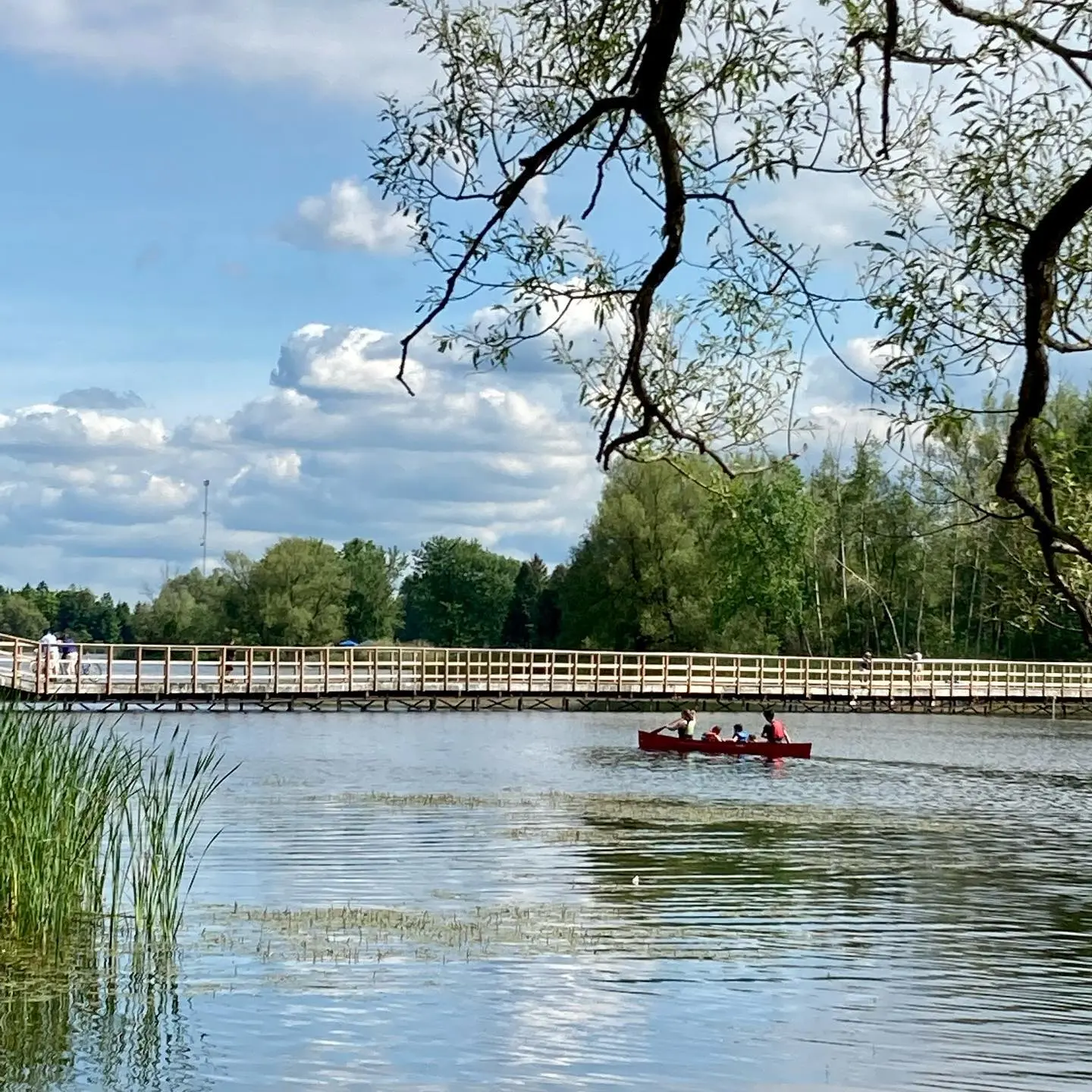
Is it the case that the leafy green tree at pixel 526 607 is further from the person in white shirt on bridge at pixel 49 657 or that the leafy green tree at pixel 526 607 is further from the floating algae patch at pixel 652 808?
the floating algae patch at pixel 652 808

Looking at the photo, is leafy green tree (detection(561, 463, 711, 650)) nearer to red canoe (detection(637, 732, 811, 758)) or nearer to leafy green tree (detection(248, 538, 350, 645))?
red canoe (detection(637, 732, 811, 758))

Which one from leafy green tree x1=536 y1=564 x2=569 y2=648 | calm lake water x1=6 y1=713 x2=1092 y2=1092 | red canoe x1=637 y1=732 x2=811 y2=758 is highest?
leafy green tree x1=536 y1=564 x2=569 y2=648

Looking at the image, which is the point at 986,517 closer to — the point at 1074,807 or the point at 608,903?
the point at 608,903

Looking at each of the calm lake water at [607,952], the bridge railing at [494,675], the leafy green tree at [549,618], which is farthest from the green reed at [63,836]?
the leafy green tree at [549,618]

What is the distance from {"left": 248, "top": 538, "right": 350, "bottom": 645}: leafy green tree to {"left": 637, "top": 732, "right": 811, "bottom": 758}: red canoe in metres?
70.4

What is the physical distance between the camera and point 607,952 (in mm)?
12930

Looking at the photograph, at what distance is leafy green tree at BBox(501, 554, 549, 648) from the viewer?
11044 cm

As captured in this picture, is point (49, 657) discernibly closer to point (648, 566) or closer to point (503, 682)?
point (503, 682)

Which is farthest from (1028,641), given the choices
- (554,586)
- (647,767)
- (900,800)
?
(900,800)

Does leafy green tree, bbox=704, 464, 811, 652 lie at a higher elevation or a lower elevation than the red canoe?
higher

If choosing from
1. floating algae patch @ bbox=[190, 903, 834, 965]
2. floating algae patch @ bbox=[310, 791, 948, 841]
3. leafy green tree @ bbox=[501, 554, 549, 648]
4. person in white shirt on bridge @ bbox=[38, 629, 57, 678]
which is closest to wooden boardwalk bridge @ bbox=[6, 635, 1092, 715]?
person in white shirt on bridge @ bbox=[38, 629, 57, 678]

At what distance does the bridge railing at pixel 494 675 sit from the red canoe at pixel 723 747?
1226 centimetres

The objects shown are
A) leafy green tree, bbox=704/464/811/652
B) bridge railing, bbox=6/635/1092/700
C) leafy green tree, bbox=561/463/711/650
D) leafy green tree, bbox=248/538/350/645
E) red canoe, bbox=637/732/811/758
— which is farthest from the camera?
leafy green tree, bbox=248/538/350/645

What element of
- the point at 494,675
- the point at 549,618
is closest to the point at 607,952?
the point at 494,675
